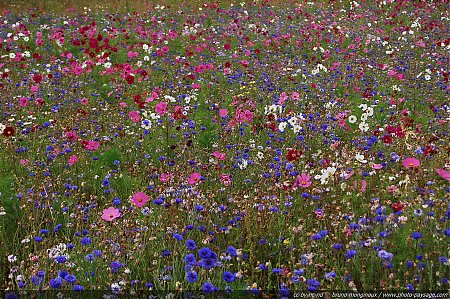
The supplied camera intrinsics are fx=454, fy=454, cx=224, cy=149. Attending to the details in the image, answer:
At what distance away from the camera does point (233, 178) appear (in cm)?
381

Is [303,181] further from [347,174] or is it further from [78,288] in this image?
[78,288]

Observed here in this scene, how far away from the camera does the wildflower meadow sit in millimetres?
2469

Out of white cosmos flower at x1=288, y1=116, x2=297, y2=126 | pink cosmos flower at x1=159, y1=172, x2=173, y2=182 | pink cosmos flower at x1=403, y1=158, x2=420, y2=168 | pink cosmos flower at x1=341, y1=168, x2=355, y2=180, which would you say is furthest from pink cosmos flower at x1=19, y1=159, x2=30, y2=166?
pink cosmos flower at x1=403, y1=158, x2=420, y2=168

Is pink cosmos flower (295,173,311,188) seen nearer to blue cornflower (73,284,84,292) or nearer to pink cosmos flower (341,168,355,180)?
pink cosmos flower (341,168,355,180)

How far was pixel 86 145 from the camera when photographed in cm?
394

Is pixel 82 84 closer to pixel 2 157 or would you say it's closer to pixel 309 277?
pixel 2 157

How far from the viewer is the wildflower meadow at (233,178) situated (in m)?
2.47

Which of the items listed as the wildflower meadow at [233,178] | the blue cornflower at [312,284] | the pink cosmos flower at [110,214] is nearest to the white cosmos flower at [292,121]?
the wildflower meadow at [233,178]

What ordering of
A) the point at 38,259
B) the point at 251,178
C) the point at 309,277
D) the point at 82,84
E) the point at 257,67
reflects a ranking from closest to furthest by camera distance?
the point at 309,277 < the point at 38,259 < the point at 251,178 < the point at 82,84 < the point at 257,67

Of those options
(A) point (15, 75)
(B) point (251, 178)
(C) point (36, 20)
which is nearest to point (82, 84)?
(A) point (15, 75)

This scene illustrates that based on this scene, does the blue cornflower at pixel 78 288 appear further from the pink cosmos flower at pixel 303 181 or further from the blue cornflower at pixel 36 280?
the pink cosmos flower at pixel 303 181

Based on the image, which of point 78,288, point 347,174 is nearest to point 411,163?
point 347,174

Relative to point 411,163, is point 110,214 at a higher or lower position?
lower

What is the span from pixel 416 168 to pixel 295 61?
4702 mm
